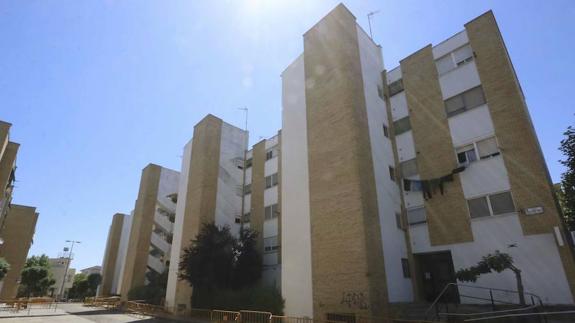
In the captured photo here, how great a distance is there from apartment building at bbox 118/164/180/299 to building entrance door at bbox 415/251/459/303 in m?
33.5

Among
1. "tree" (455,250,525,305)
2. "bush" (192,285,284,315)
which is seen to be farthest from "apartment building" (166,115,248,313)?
"tree" (455,250,525,305)

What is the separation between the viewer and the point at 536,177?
568 inches

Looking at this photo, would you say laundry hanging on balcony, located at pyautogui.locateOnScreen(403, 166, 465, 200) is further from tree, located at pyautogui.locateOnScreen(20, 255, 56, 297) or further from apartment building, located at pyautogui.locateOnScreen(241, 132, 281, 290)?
tree, located at pyautogui.locateOnScreen(20, 255, 56, 297)

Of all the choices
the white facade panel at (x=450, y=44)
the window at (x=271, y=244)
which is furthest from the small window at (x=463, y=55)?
the window at (x=271, y=244)

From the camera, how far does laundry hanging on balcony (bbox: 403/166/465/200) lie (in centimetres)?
1711

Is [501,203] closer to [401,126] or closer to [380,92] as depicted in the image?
[401,126]

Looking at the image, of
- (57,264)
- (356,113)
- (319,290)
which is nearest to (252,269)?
(319,290)

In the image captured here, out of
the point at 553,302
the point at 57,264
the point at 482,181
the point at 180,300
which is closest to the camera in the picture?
the point at 553,302

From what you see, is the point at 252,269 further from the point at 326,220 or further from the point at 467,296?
the point at 467,296

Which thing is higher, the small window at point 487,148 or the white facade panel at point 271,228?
the small window at point 487,148

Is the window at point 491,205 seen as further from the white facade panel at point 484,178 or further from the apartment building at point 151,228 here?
the apartment building at point 151,228

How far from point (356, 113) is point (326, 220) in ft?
20.1

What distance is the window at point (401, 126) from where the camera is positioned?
20105 millimetres

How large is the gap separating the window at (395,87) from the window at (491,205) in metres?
8.56
